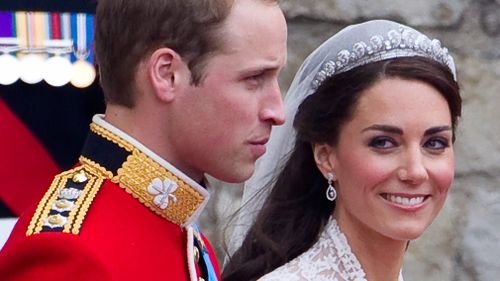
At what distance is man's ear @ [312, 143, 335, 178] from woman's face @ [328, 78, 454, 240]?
0.16 ft

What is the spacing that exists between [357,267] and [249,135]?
24.7 inches

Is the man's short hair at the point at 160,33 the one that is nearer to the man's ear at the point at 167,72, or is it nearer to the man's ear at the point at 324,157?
the man's ear at the point at 167,72

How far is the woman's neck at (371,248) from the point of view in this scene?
2.67 m

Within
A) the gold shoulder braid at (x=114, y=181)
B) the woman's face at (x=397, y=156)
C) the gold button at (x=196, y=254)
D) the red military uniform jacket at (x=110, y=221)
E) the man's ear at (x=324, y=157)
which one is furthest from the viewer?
the man's ear at (x=324, y=157)

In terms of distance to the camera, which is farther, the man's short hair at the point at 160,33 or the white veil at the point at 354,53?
the white veil at the point at 354,53

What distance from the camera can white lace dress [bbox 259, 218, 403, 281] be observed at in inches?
105

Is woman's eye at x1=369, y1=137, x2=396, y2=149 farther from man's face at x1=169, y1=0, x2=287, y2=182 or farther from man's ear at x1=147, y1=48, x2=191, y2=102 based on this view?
man's ear at x1=147, y1=48, x2=191, y2=102

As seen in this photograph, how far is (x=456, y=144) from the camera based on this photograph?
11.8ft

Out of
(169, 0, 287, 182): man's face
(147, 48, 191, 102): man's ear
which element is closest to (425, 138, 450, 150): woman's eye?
(169, 0, 287, 182): man's face

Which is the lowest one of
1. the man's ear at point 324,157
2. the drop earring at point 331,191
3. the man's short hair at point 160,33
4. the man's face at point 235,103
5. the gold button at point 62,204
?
Answer: the drop earring at point 331,191

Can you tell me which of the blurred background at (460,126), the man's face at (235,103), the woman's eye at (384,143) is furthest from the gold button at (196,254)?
the blurred background at (460,126)

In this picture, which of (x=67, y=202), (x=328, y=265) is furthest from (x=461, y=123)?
(x=67, y=202)

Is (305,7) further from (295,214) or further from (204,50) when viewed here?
(204,50)

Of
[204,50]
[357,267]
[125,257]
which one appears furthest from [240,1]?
[357,267]
